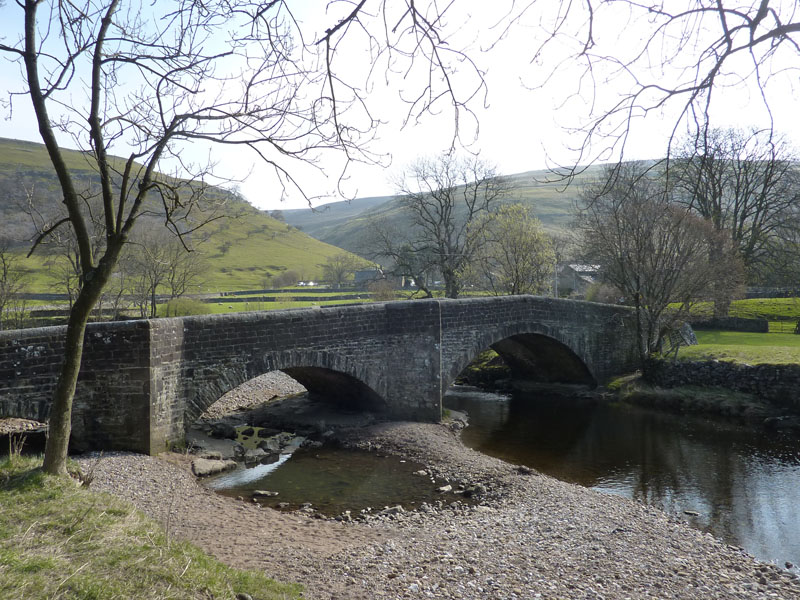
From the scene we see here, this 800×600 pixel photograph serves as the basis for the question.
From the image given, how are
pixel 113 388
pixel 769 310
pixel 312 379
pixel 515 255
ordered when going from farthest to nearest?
pixel 515 255 < pixel 769 310 < pixel 312 379 < pixel 113 388

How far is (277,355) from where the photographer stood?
12.9 meters

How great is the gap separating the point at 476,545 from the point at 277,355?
6528mm

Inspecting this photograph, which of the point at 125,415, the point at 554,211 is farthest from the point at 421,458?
the point at 554,211

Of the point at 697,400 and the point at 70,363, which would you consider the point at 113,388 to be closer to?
the point at 70,363

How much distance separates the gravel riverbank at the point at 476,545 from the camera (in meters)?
6.35

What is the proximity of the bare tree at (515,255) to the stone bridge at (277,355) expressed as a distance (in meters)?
8.72

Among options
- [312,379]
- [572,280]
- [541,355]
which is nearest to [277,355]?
[312,379]

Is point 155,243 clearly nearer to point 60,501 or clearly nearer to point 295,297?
point 295,297

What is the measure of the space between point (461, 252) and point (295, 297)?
19.5m

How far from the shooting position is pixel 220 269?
62531 millimetres

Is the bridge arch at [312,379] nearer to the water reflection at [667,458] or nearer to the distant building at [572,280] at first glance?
the water reflection at [667,458]

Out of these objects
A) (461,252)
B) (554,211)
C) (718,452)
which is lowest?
(718,452)

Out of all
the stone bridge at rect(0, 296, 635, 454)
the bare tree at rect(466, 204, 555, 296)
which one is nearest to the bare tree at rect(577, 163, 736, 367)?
the stone bridge at rect(0, 296, 635, 454)

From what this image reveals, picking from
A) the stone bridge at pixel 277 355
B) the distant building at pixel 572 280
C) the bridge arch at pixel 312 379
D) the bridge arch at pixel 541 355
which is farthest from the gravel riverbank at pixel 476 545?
the distant building at pixel 572 280
